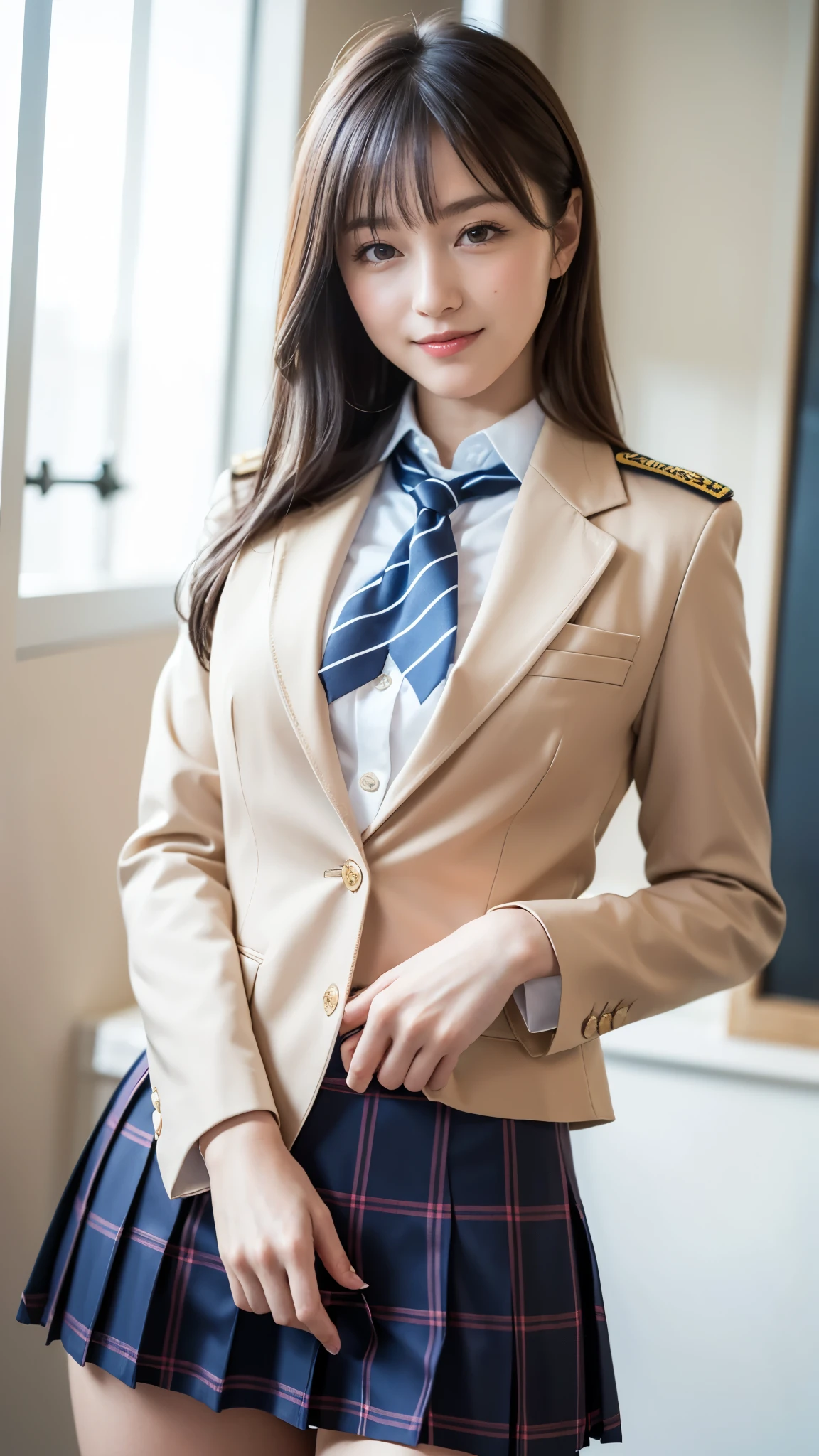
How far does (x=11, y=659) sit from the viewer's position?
1.61 meters

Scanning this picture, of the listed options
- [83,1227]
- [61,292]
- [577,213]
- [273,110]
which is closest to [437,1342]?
[83,1227]

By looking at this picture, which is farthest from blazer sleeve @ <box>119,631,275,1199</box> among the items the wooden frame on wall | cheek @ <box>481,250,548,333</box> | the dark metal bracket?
the wooden frame on wall

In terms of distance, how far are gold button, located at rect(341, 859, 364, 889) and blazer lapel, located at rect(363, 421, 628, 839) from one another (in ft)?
0.11

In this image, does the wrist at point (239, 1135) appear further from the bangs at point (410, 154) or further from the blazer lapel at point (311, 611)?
the bangs at point (410, 154)

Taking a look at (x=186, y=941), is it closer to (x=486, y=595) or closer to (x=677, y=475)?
(x=486, y=595)

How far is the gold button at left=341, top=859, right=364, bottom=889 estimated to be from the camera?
1057 millimetres

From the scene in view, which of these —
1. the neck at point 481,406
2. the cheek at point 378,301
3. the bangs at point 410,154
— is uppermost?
the bangs at point 410,154

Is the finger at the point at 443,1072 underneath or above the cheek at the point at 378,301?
underneath

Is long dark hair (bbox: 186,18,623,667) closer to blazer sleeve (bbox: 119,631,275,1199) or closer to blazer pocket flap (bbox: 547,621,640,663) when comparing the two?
blazer sleeve (bbox: 119,631,275,1199)

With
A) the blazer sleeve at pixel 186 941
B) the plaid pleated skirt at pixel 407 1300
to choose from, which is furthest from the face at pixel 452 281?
the plaid pleated skirt at pixel 407 1300

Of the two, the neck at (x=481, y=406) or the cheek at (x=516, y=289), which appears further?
the neck at (x=481, y=406)

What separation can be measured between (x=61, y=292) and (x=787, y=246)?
3.81 feet

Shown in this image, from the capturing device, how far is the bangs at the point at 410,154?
3.43 feet

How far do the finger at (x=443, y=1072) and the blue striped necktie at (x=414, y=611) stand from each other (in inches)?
11.7
